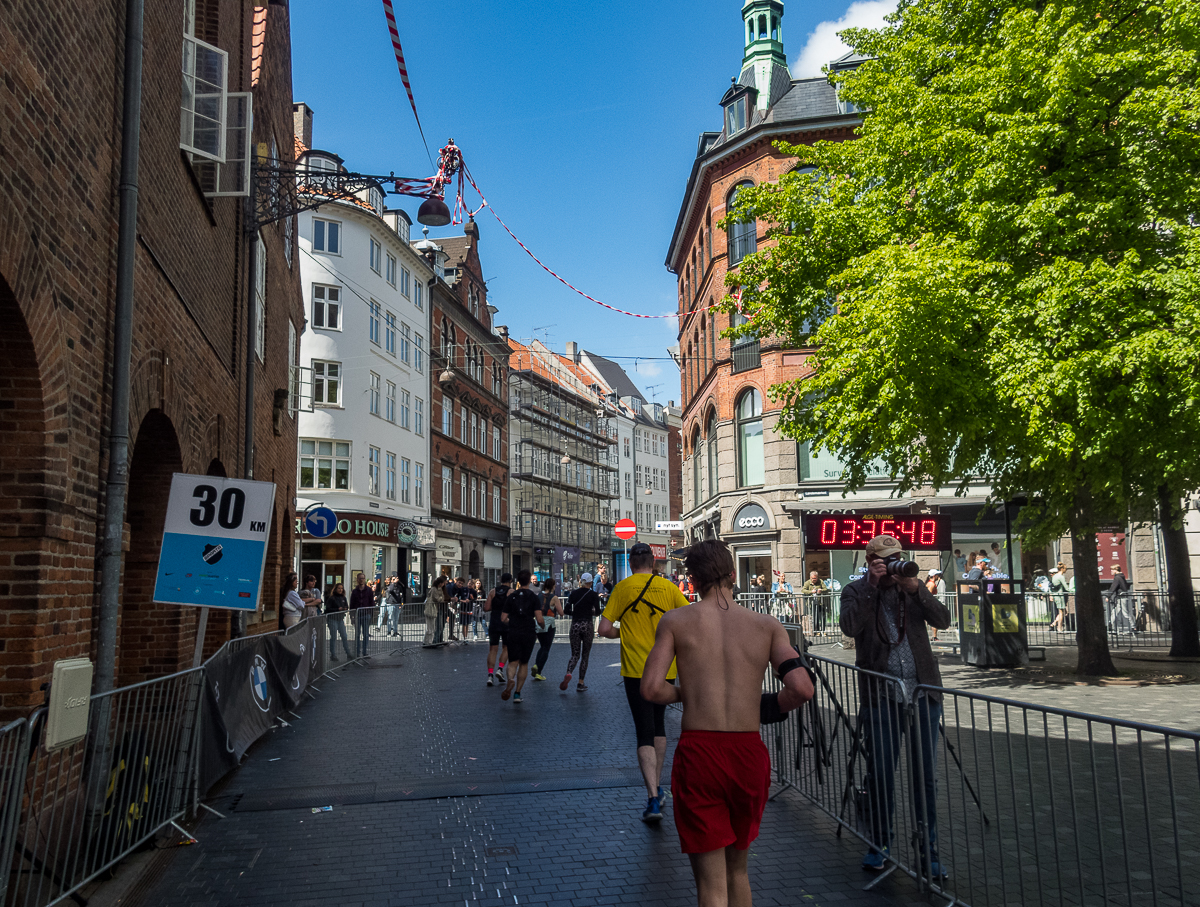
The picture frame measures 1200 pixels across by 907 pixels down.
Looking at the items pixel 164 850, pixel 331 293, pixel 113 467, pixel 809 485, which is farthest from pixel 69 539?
pixel 331 293

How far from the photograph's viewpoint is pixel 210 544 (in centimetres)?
710

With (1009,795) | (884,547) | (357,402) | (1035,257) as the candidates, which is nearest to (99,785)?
(884,547)

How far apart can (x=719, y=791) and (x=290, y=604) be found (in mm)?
14010

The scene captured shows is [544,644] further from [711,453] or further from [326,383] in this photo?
[326,383]

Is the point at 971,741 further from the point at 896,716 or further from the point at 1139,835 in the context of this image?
the point at 1139,835

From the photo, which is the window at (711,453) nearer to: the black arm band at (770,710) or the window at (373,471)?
the window at (373,471)

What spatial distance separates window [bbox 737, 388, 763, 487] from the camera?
33.8 m

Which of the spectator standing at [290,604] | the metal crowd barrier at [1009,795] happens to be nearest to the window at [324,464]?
the spectator standing at [290,604]

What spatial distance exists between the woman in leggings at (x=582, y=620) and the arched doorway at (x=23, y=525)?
7.72 metres

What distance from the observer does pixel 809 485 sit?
1270 inches

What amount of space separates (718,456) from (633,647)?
28848 mm

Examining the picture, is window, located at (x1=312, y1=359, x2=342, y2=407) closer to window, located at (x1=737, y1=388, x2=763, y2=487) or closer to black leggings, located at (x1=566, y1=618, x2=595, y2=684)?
window, located at (x1=737, y1=388, x2=763, y2=487)

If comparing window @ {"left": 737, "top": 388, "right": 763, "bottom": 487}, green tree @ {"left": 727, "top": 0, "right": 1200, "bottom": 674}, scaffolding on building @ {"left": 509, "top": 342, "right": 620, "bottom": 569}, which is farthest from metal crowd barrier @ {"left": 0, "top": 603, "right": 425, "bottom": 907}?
scaffolding on building @ {"left": 509, "top": 342, "right": 620, "bottom": 569}

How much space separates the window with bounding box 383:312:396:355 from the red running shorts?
37787mm
